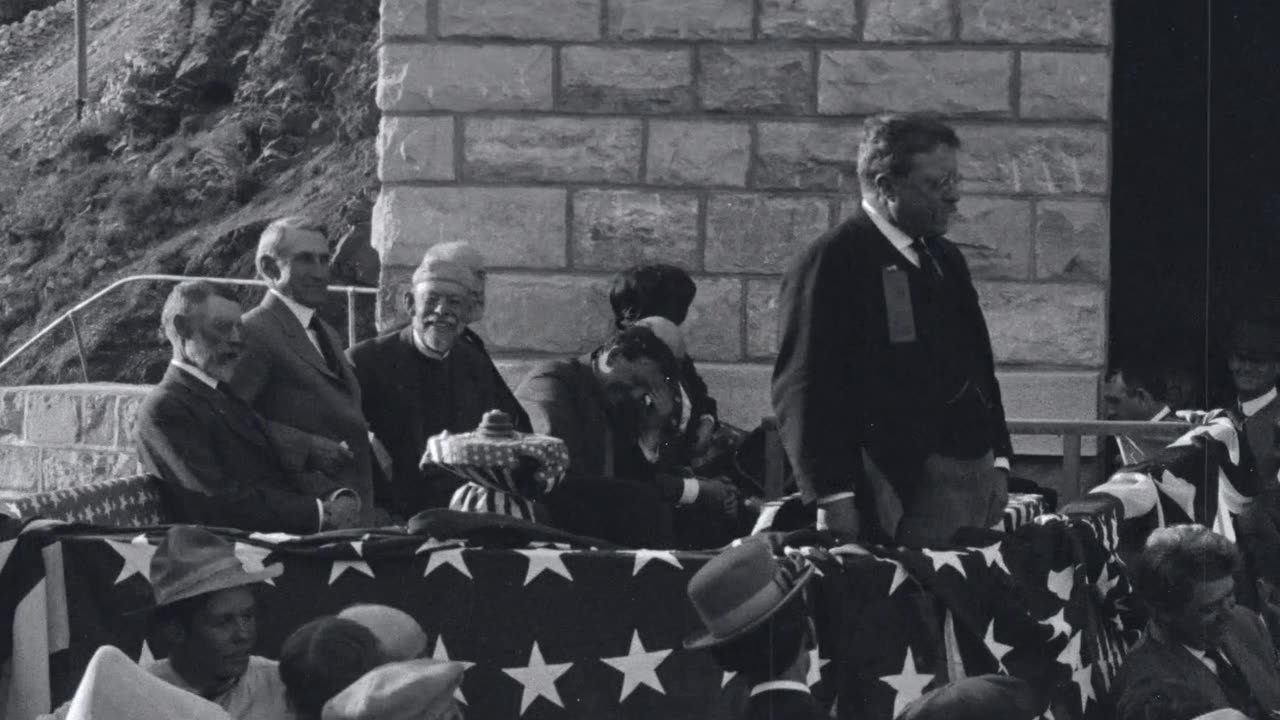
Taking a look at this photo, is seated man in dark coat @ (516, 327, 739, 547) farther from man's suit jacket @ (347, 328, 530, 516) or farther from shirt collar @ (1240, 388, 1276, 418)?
shirt collar @ (1240, 388, 1276, 418)

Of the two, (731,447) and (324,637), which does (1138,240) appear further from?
(324,637)

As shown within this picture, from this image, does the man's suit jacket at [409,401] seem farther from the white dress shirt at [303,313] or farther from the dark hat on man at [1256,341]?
the dark hat on man at [1256,341]

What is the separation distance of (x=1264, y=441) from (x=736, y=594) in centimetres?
496

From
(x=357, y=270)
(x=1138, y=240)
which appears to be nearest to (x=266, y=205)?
(x=357, y=270)

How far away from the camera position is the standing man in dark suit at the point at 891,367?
6.39 metres

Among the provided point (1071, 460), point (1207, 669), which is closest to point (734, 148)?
point (1071, 460)

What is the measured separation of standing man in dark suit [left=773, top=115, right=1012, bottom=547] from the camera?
6387mm

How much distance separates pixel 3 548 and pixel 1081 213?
5.27m

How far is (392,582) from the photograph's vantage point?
573 centimetres

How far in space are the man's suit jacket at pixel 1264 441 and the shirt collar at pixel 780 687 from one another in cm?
464

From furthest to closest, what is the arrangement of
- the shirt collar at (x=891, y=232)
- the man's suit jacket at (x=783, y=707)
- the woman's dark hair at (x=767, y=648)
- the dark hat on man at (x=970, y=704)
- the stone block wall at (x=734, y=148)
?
the stone block wall at (x=734, y=148) < the shirt collar at (x=891, y=232) < the woman's dark hair at (x=767, y=648) < the man's suit jacket at (x=783, y=707) < the dark hat on man at (x=970, y=704)

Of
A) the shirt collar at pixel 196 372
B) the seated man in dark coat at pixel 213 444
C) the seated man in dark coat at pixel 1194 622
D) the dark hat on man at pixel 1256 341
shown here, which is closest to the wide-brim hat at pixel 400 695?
the seated man in dark coat at pixel 1194 622

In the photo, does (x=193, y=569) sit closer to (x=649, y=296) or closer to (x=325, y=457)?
(x=325, y=457)

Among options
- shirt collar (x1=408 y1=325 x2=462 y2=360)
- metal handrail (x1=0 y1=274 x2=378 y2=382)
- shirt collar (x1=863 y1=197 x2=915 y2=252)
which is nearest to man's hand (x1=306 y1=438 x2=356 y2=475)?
shirt collar (x1=408 y1=325 x2=462 y2=360)
